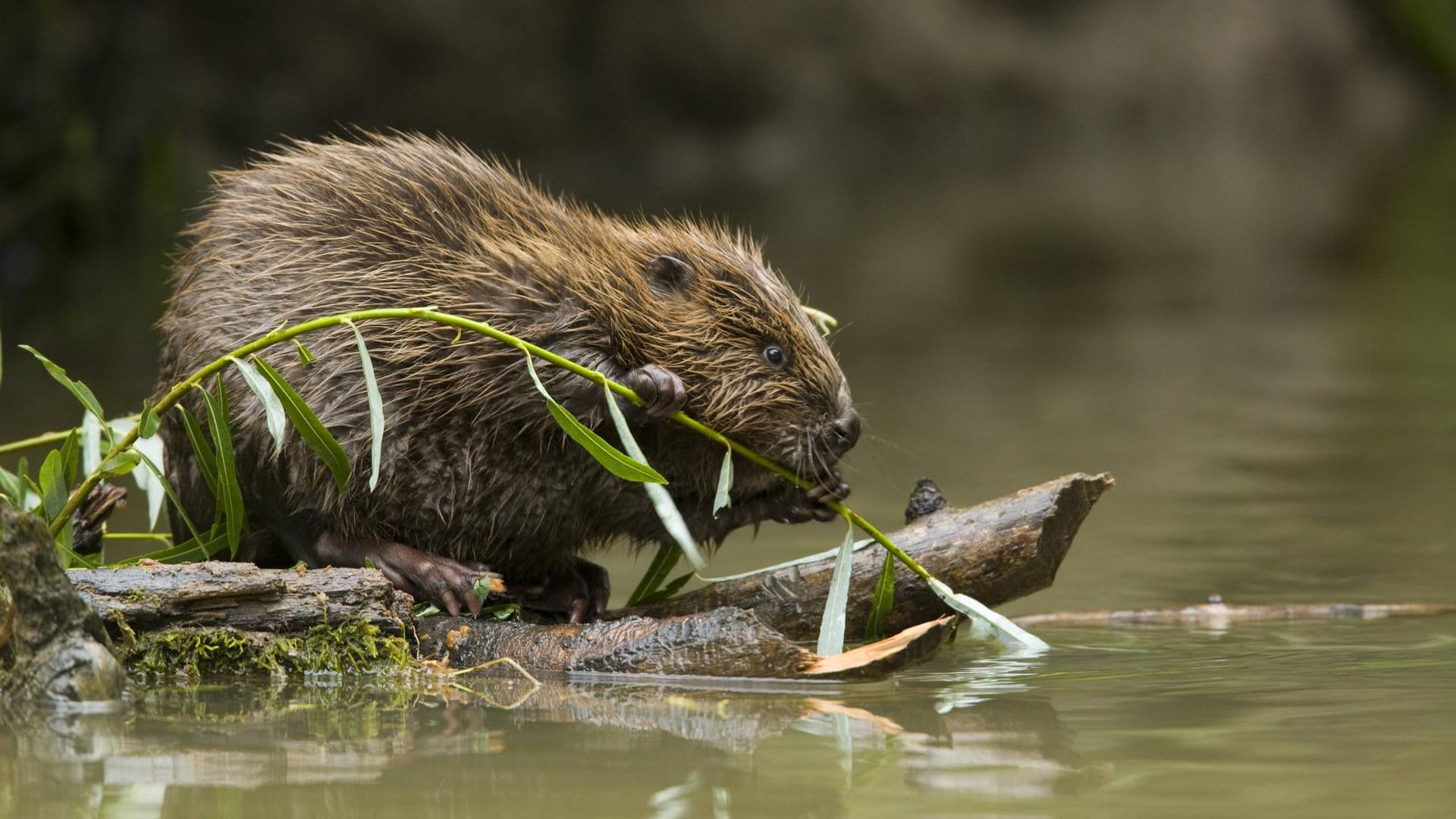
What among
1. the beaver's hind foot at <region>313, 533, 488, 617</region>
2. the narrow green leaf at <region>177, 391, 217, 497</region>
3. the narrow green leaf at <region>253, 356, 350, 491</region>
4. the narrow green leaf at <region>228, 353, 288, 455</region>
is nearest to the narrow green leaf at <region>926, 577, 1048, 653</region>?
the beaver's hind foot at <region>313, 533, 488, 617</region>

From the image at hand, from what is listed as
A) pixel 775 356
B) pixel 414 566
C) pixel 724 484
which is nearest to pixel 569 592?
pixel 414 566

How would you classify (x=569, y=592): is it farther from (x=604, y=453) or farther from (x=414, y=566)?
(x=604, y=453)

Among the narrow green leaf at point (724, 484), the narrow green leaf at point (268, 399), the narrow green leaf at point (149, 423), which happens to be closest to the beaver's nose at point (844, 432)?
the narrow green leaf at point (724, 484)

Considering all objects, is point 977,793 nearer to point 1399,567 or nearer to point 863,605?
point 863,605

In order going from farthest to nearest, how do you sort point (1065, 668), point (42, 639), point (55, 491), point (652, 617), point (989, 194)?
point (989, 194) < point (652, 617) < point (55, 491) < point (1065, 668) < point (42, 639)

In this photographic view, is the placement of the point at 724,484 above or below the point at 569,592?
above

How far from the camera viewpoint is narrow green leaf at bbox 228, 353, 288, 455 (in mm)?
3049

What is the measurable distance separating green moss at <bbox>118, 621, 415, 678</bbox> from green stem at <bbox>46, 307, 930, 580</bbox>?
0.35 m

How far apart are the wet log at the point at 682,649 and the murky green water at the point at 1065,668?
73mm

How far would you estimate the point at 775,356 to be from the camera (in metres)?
3.69

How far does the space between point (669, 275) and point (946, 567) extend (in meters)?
0.82

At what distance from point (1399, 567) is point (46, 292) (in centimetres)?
966

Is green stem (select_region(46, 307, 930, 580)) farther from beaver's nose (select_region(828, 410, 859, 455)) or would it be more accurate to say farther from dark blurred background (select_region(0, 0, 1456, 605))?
dark blurred background (select_region(0, 0, 1456, 605))

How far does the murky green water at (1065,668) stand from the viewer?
2.31 meters
